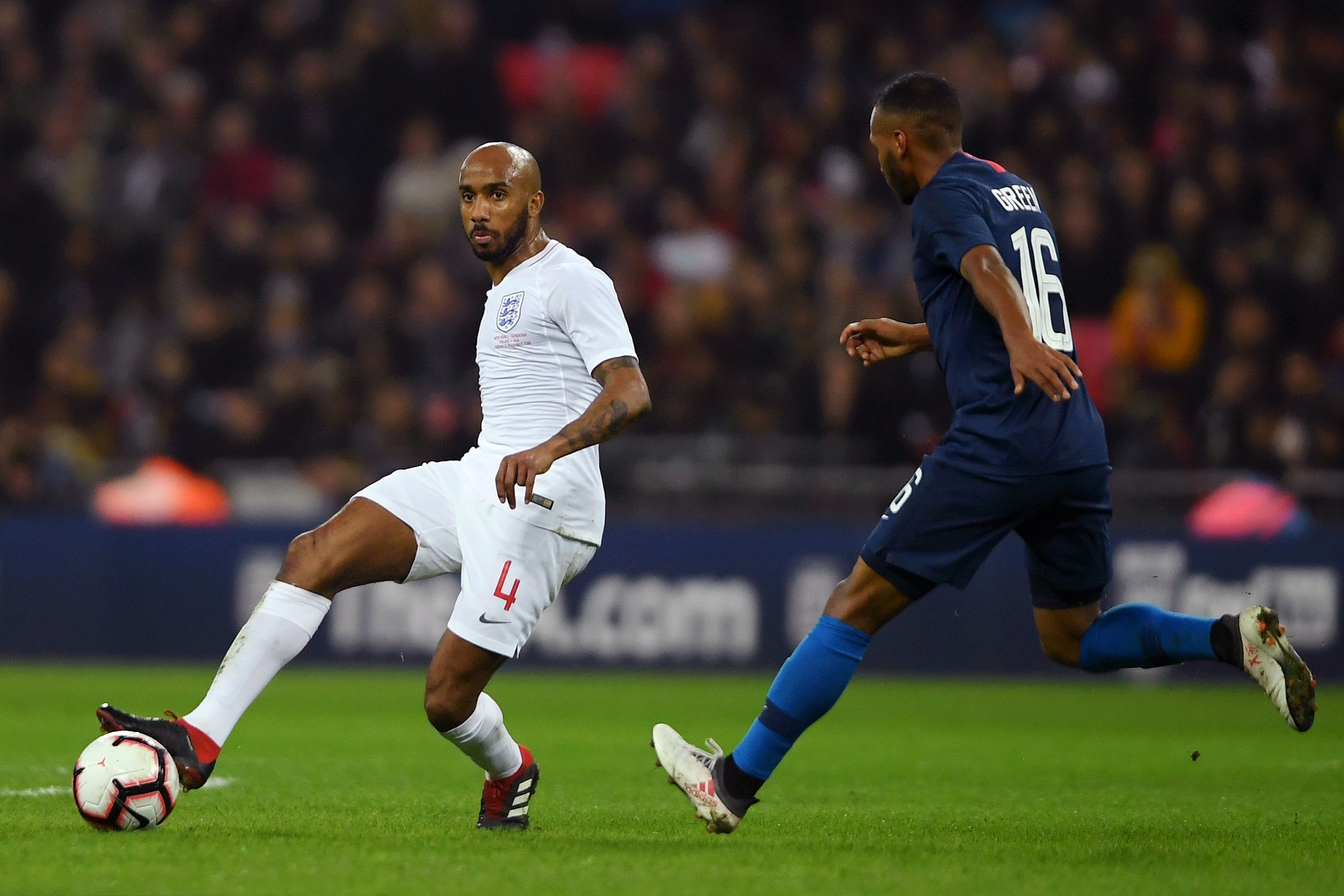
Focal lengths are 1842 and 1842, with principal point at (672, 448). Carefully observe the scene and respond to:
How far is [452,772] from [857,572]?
99.5 inches

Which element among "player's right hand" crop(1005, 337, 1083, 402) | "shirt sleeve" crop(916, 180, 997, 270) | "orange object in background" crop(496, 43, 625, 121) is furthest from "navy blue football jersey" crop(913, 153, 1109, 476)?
"orange object in background" crop(496, 43, 625, 121)

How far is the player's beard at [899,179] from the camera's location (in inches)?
207

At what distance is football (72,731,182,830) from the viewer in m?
5.04

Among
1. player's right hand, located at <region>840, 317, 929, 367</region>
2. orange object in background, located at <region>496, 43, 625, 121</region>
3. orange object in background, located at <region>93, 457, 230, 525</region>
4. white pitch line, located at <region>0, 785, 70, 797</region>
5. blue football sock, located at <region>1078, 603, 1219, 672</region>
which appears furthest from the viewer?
Answer: orange object in background, located at <region>496, 43, 625, 121</region>

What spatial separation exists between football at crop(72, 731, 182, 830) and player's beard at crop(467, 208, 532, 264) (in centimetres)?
176

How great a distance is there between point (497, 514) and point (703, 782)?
3.30 feet

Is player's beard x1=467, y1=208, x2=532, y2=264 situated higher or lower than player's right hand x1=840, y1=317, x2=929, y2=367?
higher

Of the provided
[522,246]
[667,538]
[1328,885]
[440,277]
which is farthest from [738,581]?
[1328,885]

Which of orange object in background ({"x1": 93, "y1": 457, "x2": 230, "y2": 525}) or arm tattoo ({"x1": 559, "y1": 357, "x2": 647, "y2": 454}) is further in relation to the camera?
orange object in background ({"x1": 93, "y1": 457, "x2": 230, "y2": 525})

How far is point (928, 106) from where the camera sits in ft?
17.1

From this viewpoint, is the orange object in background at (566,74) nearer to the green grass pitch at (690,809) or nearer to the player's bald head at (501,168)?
the green grass pitch at (690,809)

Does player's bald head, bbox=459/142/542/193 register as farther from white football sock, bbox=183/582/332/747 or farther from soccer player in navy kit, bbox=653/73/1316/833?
white football sock, bbox=183/582/332/747

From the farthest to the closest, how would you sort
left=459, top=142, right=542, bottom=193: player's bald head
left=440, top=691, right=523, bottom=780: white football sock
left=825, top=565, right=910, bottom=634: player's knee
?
left=459, top=142, right=542, bottom=193: player's bald head < left=440, top=691, right=523, bottom=780: white football sock < left=825, top=565, right=910, bottom=634: player's knee

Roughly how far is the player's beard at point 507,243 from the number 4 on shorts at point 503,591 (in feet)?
3.18
